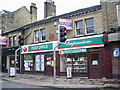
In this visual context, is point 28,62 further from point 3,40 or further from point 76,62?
point 76,62

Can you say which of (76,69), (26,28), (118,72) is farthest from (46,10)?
(118,72)

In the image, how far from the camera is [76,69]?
15.9 m

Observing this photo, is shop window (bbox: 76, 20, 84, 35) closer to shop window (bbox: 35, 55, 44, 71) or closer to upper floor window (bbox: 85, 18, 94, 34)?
upper floor window (bbox: 85, 18, 94, 34)

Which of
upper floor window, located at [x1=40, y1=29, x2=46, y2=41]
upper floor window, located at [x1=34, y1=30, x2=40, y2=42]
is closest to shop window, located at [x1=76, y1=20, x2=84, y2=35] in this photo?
upper floor window, located at [x1=40, y1=29, x2=46, y2=41]

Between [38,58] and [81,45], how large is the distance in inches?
250

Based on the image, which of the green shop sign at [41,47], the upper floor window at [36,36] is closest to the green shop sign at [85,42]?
the green shop sign at [41,47]

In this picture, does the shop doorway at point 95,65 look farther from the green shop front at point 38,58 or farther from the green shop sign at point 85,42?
the green shop front at point 38,58

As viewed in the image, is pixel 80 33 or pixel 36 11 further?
pixel 36 11

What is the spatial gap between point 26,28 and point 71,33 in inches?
297

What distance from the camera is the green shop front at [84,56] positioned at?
46.3 feet

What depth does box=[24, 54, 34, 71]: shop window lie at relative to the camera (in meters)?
20.3

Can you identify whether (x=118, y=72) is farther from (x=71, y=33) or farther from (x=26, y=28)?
(x=26, y=28)

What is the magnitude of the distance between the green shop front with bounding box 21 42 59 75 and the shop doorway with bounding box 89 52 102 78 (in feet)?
15.5

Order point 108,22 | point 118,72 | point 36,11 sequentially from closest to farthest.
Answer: point 118,72 → point 108,22 → point 36,11
